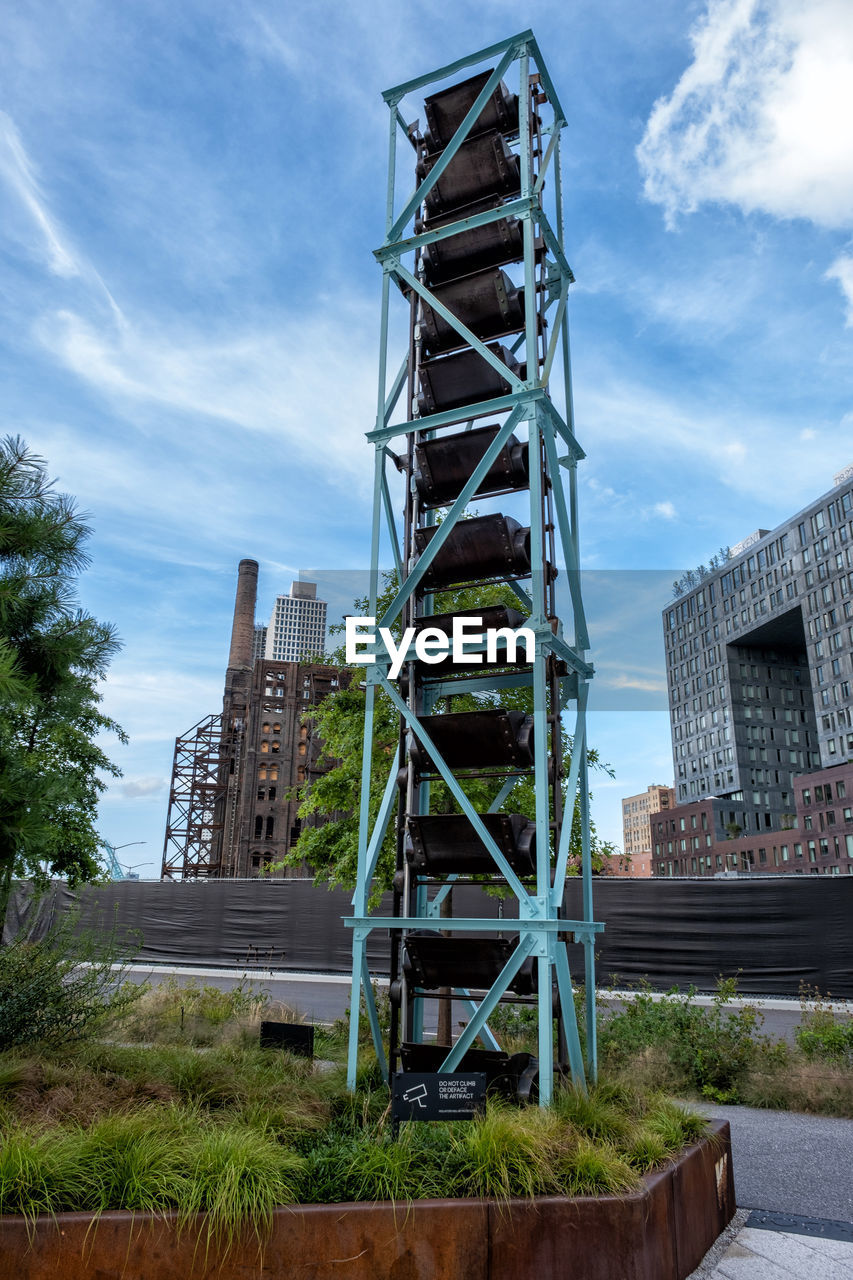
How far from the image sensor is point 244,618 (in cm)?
8425

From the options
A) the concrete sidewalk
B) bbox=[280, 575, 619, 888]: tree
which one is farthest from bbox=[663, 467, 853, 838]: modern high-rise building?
the concrete sidewalk

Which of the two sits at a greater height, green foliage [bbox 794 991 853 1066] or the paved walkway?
green foliage [bbox 794 991 853 1066]

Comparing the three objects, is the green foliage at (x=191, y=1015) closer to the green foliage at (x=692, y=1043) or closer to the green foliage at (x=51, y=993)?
the green foliage at (x=51, y=993)

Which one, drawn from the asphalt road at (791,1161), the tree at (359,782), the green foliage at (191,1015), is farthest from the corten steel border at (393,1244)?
the tree at (359,782)

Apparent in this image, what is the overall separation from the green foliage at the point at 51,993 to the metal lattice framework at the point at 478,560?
2316 millimetres

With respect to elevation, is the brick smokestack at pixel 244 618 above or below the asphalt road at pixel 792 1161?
above

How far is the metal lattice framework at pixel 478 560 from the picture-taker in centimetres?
817

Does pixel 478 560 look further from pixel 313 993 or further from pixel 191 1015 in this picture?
pixel 313 993

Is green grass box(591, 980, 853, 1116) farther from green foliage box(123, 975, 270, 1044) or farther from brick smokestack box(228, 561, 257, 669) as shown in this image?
brick smokestack box(228, 561, 257, 669)

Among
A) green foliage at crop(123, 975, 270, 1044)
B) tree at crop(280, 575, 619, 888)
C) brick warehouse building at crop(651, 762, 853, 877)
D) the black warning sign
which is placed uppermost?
brick warehouse building at crop(651, 762, 853, 877)

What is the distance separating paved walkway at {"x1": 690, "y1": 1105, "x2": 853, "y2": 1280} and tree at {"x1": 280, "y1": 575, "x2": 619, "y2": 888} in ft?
14.8

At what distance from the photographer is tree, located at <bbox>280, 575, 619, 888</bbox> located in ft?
42.4

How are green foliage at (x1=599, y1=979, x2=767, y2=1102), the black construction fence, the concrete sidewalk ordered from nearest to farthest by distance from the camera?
the concrete sidewalk < green foliage at (x1=599, y1=979, x2=767, y2=1102) < the black construction fence

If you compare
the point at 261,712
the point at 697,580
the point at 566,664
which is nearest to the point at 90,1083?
the point at 566,664
